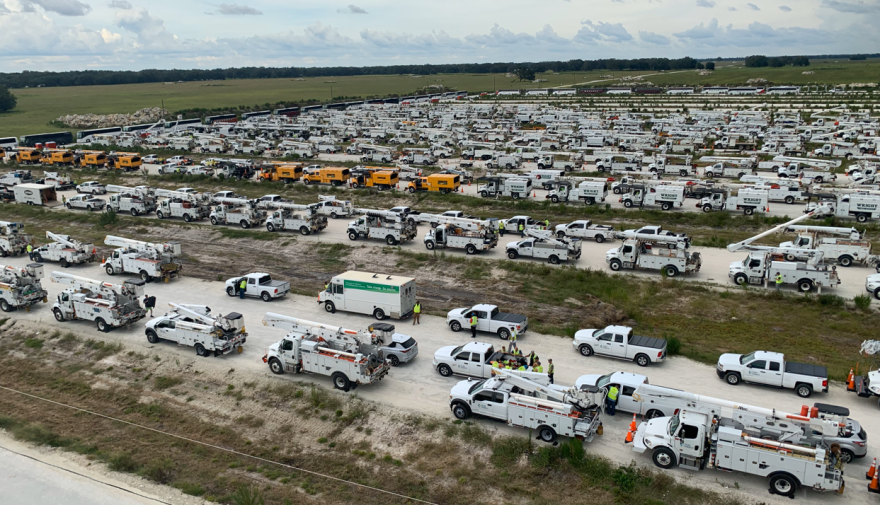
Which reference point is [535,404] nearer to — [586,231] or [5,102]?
[586,231]

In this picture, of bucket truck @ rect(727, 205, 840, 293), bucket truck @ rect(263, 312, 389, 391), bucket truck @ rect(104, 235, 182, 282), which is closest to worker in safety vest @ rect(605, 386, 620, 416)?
bucket truck @ rect(263, 312, 389, 391)

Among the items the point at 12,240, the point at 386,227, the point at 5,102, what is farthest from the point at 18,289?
the point at 5,102

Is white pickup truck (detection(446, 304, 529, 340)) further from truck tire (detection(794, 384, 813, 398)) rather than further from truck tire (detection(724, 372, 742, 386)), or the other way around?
truck tire (detection(794, 384, 813, 398))

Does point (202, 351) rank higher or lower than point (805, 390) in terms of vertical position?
lower

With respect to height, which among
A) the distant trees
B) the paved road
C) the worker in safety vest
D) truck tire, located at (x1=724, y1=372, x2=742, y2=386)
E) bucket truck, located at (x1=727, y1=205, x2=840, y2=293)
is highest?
the distant trees

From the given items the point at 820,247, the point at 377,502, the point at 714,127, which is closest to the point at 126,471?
the point at 377,502

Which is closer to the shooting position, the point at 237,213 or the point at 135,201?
the point at 237,213
